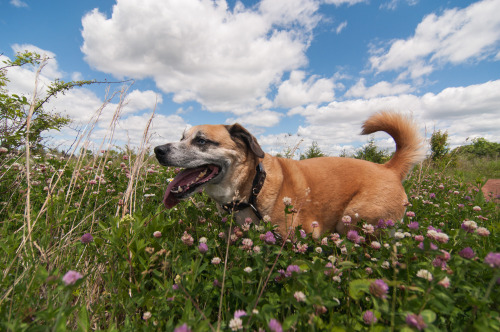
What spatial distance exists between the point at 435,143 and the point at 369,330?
62.9 feet

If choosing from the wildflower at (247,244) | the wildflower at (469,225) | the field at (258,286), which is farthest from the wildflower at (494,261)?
the wildflower at (247,244)

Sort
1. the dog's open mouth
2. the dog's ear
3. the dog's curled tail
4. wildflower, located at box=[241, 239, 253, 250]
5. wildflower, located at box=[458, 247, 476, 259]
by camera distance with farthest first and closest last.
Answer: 1. the dog's curled tail
2. the dog's ear
3. the dog's open mouth
4. wildflower, located at box=[241, 239, 253, 250]
5. wildflower, located at box=[458, 247, 476, 259]

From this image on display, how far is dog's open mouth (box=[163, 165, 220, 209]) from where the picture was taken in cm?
275

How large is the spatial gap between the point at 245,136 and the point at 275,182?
728 millimetres

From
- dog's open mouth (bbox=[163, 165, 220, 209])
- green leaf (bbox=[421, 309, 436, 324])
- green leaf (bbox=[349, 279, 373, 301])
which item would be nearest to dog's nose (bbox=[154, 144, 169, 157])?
dog's open mouth (bbox=[163, 165, 220, 209])

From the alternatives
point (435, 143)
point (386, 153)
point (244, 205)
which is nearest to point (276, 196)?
point (244, 205)

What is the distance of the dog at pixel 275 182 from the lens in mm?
2916

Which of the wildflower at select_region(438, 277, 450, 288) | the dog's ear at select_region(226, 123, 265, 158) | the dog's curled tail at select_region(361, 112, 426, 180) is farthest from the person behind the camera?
the dog's curled tail at select_region(361, 112, 426, 180)

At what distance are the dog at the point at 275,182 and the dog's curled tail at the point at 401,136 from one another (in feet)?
0.06

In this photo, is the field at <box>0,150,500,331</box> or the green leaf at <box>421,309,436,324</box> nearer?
the green leaf at <box>421,309,436,324</box>

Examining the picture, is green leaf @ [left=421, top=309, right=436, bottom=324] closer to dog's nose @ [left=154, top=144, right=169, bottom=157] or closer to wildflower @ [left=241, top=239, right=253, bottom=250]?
wildflower @ [left=241, top=239, right=253, bottom=250]

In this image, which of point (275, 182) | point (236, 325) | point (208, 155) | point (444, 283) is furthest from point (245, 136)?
point (444, 283)

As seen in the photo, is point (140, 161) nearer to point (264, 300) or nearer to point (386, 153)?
point (264, 300)

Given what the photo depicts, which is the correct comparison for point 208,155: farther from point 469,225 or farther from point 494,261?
point 494,261
